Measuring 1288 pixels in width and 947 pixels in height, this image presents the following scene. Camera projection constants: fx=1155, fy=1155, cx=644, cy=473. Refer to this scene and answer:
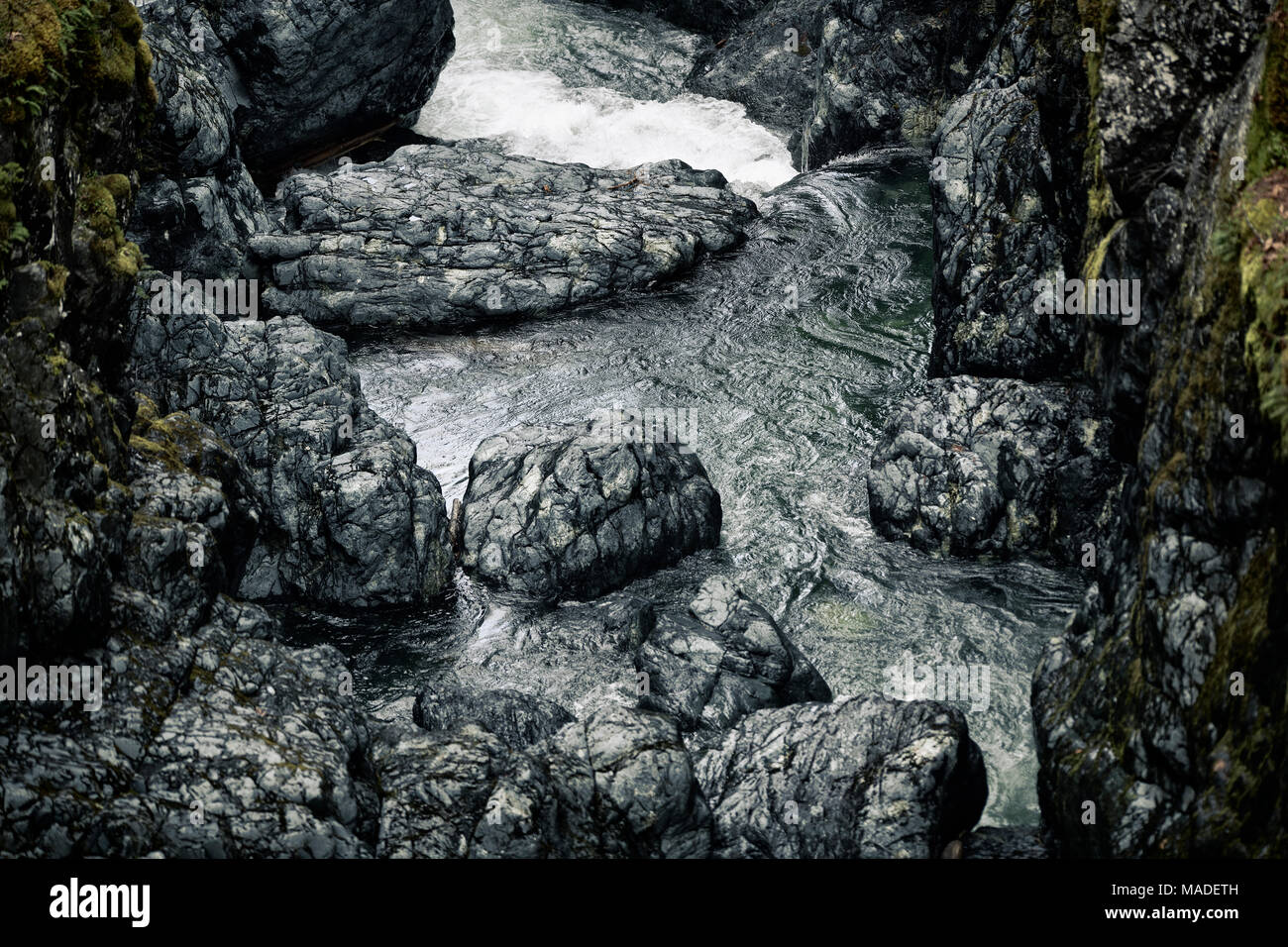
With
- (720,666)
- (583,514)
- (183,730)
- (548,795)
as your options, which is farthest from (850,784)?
(183,730)

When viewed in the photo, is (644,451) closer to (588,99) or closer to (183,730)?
(183,730)

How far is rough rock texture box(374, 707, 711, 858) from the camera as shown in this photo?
12156mm

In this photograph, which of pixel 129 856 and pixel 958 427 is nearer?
pixel 129 856

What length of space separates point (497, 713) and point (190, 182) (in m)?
14.5

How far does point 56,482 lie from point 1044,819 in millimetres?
11314

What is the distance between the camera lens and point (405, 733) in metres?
14.1


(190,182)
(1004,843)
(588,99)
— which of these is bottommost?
(1004,843)

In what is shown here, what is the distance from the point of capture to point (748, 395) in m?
22.9

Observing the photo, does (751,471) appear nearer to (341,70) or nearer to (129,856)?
(129,856)

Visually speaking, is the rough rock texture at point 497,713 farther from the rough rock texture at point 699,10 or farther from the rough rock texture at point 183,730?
the rough rock texture at point 699,10

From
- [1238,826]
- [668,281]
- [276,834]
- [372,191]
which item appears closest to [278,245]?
[372,191]

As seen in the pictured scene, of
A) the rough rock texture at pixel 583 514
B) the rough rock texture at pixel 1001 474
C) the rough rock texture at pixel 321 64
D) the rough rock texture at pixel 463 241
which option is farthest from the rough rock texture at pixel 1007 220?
the rough rock texture at pixel 321 64

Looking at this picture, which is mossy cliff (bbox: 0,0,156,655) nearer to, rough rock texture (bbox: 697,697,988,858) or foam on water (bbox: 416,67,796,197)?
rough rock texture (bbox: 697,697,988,858)

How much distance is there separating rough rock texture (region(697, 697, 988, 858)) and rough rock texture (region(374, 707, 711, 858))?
0.65 m
